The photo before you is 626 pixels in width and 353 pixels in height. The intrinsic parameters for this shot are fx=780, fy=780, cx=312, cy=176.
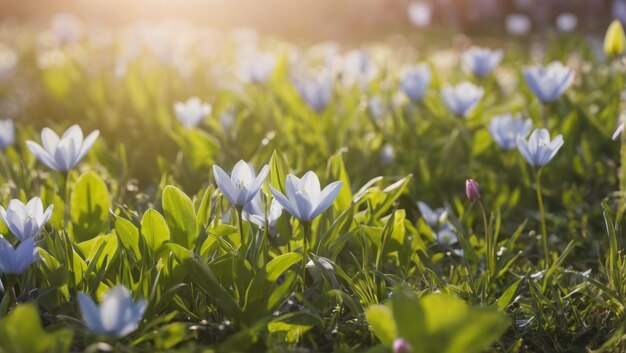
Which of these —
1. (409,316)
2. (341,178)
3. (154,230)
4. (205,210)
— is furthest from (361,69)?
(409,316)

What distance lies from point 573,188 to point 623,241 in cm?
38

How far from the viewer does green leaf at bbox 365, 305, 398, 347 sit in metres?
1.37

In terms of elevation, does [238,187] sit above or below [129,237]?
above

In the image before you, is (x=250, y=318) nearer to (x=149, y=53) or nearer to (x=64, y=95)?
(x=64, y=95)

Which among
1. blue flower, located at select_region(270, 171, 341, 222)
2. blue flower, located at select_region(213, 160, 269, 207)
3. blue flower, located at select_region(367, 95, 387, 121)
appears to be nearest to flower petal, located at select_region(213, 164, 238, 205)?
blue flower, located at select_region(213, 160, 269, 207)

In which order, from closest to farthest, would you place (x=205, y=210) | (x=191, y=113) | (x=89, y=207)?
(x=205, y=210), (x=89, y=207), (x=191, y=113)

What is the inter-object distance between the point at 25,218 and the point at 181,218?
34 centimetres

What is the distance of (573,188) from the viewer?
259 cm

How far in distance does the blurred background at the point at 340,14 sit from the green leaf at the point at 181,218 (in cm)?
343

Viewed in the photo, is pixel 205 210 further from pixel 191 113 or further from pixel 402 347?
pixel 191 113

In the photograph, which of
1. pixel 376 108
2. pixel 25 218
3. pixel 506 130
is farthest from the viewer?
pixel 376 108

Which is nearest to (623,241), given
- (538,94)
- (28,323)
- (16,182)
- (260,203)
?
(538,94)

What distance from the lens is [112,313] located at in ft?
4.18

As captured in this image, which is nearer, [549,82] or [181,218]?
[181,218]
